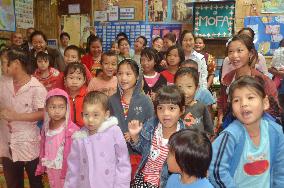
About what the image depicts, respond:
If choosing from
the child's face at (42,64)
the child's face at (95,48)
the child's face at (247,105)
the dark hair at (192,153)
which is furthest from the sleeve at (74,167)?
the child's face at (95,48)

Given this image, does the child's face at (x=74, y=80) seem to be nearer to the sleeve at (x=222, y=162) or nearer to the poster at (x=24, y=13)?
the sleeve at (x=222, y=162)

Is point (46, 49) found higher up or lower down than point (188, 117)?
higher up

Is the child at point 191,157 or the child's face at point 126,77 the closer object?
the child at point 191,157

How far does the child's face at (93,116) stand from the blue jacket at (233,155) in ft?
2.83

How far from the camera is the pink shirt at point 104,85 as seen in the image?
11.9ft

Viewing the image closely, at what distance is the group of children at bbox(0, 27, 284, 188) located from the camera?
6.00ft

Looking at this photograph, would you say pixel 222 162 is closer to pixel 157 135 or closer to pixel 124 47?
pixel 157 135

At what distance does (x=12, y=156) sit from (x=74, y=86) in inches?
31.5

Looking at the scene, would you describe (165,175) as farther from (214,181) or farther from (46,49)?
(46,49)

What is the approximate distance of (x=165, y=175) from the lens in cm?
221

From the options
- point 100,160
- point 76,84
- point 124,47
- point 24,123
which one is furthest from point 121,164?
point 124,47

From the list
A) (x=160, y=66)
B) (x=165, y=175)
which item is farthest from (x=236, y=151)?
(x=160, y=66)

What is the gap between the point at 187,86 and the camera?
9.37 feet

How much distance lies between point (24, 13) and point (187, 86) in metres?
5.28
